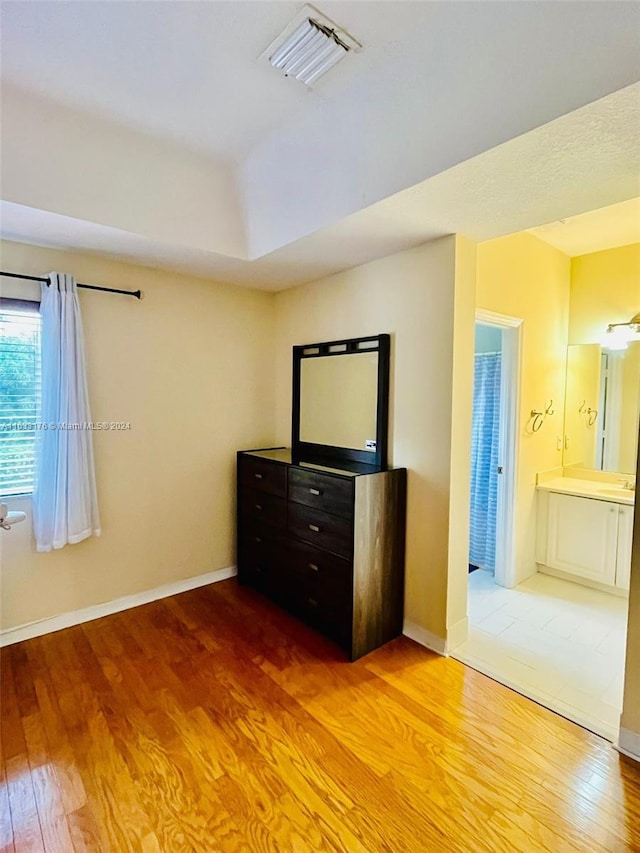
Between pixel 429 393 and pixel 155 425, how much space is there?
6.20 ft

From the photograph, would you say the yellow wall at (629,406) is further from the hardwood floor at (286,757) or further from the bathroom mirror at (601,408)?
the hardwood floor at (286,757)

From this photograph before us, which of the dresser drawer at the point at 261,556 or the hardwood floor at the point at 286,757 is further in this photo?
the dresser drawer at the point at 261,556

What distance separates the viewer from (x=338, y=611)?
8.02ft

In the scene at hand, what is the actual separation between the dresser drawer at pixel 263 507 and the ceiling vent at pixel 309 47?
226 cm

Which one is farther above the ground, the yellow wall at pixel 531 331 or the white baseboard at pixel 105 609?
the yellow wall at pixel 531 331

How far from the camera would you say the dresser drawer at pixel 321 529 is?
7.84 ft

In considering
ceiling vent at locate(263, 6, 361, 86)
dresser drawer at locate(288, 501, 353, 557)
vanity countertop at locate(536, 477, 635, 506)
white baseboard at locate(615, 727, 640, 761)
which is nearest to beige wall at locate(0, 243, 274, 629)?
dresser drawer at locate(288, 501, 353, 557)

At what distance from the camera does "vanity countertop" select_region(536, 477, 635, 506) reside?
10.6 ft

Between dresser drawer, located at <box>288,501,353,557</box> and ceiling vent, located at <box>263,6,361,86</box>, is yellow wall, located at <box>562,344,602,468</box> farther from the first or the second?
ceiling vent, located at <box>263,6,361,86</box>

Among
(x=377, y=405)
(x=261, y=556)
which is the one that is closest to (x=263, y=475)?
(x=261, y=556)

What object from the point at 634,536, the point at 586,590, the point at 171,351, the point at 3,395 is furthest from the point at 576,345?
the point at 3,395

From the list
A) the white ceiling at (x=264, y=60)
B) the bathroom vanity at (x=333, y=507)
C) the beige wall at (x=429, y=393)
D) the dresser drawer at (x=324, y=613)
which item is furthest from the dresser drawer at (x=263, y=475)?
the white ceiling at (x=264, y=60)

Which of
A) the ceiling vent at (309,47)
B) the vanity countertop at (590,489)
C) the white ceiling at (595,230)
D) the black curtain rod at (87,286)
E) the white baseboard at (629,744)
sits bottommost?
the white baseboard at (629,744)

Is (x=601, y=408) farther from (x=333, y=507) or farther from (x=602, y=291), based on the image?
(x=333, y=507)
